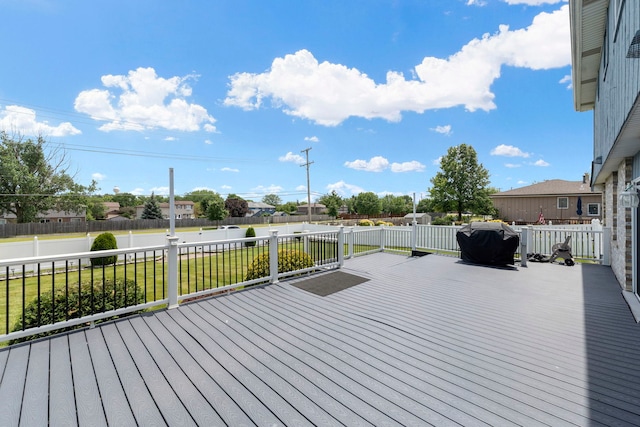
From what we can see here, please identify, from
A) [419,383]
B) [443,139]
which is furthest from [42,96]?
[443,139]

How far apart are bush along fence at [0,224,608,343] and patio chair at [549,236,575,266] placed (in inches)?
14.6

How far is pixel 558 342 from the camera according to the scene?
2.73 meters

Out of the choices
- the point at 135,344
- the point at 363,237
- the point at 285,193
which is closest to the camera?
the point at 135,344

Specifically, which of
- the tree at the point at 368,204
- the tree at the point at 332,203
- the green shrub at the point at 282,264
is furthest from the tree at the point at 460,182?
the tree at the point at 368,204

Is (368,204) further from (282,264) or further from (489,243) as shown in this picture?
(282,264)

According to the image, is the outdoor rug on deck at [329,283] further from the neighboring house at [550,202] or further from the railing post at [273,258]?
the neighboring house at [550,202]

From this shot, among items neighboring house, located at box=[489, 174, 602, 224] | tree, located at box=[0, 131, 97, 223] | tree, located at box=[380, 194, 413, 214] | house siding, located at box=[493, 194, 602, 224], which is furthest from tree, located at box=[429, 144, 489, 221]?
tree, located at box=[0, 131, 97, 223]

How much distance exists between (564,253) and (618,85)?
5.17 meters

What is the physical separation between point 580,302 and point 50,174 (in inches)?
1539

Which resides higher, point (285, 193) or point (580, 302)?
point (285, 193)

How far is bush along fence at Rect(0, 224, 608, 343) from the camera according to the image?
116 inches

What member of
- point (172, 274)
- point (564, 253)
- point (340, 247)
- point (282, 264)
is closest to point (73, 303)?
point (172, 274)

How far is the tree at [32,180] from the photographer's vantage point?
2495 cm

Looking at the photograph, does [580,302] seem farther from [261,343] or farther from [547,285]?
[261,343]
